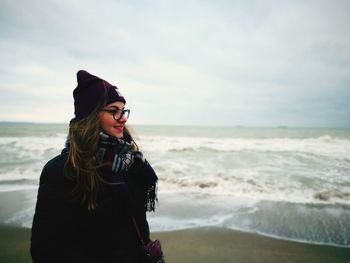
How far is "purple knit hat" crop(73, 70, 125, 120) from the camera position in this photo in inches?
71.0

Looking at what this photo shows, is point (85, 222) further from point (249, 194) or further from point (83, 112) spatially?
point (249, 194)

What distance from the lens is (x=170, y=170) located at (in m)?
11.9

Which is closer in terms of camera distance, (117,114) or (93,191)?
(93,191)

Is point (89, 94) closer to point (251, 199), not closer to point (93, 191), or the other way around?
point (93, 191)

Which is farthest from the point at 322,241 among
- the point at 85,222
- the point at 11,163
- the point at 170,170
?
the point at 11,163

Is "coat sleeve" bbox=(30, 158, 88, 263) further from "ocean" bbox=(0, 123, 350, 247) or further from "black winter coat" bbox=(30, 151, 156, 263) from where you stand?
"ocean" bbox=(0, 123, 350, 247)

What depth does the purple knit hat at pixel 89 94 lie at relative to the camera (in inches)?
71.0

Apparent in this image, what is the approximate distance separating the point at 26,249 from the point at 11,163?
34.9 feet

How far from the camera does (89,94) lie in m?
1.81

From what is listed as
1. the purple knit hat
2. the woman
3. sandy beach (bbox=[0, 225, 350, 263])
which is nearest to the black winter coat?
the woman

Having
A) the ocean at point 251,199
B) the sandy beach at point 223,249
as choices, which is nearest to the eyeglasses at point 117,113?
the sandy beach at point 223,249

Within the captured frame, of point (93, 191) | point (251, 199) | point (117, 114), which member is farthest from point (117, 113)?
point (251, 199)

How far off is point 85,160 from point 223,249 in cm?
383

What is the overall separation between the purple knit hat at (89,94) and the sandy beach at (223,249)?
132 inches
